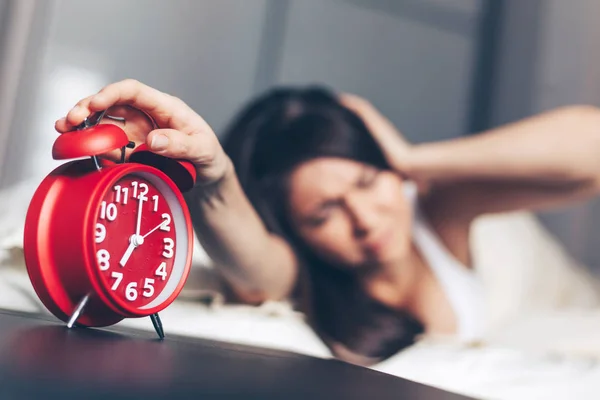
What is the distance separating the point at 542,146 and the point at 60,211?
1070mm

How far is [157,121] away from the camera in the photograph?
67cm

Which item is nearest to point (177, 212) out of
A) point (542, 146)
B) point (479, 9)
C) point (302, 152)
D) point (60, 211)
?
point (60, 211)

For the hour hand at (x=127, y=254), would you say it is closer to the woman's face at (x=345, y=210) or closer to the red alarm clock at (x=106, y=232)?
the red alarm clock at (x=106, y=232)

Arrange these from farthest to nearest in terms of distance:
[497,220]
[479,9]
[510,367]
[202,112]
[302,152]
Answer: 1. [479,9]
2. [497,220]
3. [302,152]
4. [202,112]
5. [510,367]

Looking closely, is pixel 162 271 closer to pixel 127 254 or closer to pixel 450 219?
pixel 127 254

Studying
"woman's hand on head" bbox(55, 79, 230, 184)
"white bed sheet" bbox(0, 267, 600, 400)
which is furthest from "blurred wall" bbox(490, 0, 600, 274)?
"woman's hand on head" bbox(55, 79, 230, 184)

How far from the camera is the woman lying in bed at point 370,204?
1145mm

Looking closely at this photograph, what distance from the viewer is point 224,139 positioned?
1132mm

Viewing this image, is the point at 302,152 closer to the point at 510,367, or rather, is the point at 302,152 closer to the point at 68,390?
the point at 510,367

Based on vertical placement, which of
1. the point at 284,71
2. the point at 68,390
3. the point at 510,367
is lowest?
the point at 510,367

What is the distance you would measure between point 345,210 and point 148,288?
623mm

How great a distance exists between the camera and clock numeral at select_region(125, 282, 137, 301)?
1.98ft

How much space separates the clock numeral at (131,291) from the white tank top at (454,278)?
2.74 ft

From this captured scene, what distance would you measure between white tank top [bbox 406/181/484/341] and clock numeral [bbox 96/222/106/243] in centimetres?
89
